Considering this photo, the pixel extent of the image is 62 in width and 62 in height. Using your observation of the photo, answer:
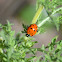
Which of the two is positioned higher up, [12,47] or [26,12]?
[26,12]

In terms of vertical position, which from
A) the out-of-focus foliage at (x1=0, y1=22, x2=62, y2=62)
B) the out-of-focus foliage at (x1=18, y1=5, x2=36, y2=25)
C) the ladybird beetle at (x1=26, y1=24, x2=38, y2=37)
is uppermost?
the out-of-focus foliage at (x1=18, y1=5, x2=36, y2=25)

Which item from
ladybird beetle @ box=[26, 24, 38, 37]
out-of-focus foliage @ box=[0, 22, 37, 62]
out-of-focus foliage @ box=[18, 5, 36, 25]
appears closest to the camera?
out-of-focus foliage @ box=[0, 22, 37, 62]

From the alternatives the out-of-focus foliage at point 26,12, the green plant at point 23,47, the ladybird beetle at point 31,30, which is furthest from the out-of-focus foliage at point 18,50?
the out-of-focus foliage at point 26,12

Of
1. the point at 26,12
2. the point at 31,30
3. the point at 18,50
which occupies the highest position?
the point at 26,12

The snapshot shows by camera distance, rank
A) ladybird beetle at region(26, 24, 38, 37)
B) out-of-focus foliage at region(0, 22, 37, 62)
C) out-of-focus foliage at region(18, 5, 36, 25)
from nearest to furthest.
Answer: out-of-focus foliage at region(0, 22, 37, 62) → ladybird beetle at region(26, 24, 38, 37) → out-of-focus foliage at region(18, 5, 36, 25)

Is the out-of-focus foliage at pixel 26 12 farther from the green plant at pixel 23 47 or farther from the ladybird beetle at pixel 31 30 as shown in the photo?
the green plant at pixel 23 47

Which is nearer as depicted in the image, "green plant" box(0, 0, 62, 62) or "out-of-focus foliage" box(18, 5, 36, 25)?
"green plant" box(0, 0, 62, 62)

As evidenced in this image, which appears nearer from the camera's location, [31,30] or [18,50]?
[18,50]

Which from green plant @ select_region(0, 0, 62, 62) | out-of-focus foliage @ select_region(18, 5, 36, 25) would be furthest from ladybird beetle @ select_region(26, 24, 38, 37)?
out-of-focus foliage @ select_region(18, 5, 36, 25)

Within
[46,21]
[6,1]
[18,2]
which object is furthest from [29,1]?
[46,21]

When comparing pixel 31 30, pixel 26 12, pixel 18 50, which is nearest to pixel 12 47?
pixel 18 50

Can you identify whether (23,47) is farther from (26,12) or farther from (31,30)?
(26,12)

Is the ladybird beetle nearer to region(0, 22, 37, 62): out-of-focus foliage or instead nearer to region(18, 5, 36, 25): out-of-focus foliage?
region(0, 22, 37, 62): out-of-focus foliage
